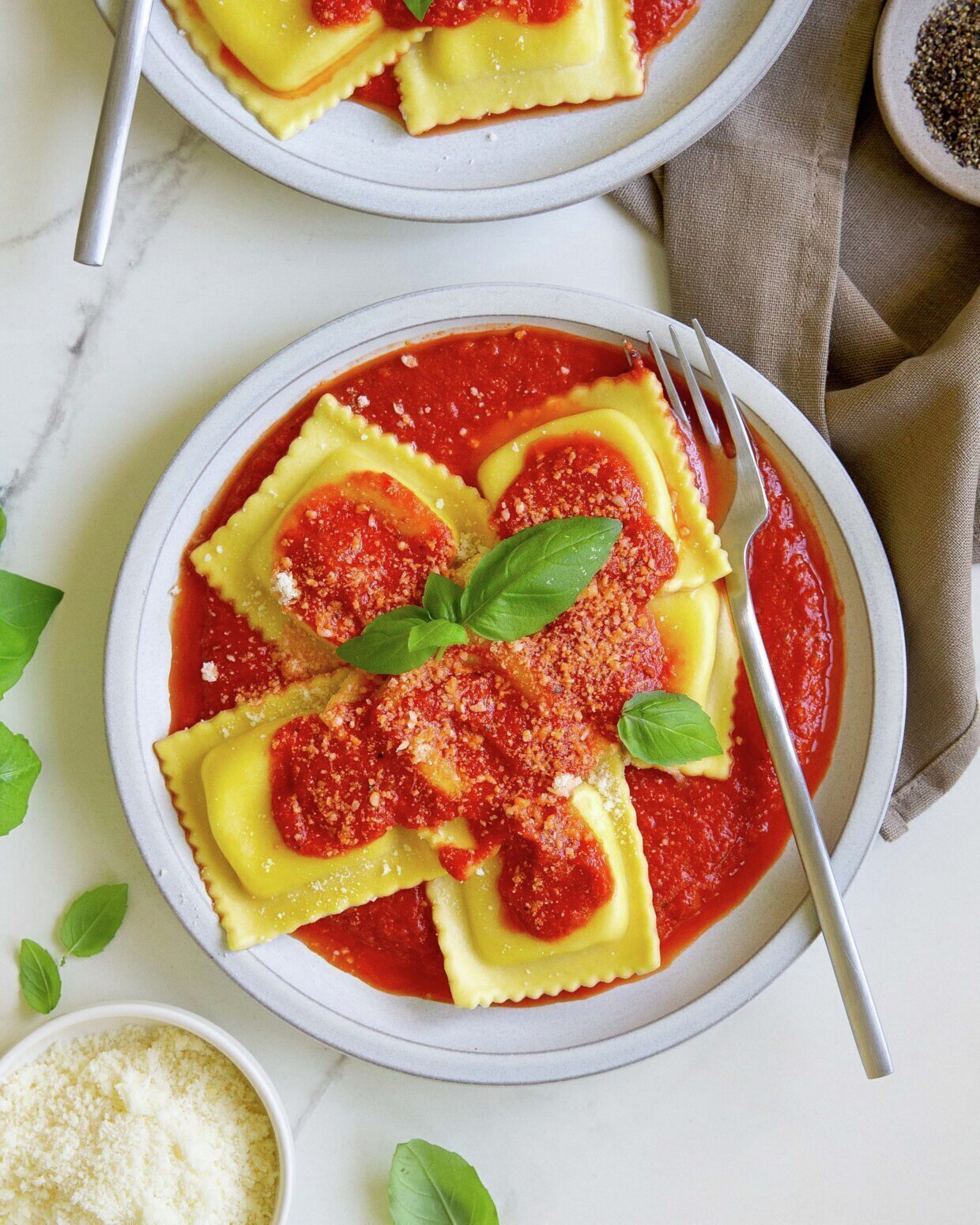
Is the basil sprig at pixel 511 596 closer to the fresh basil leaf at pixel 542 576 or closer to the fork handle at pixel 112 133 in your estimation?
the fresh basil leaf at pixel 542 576

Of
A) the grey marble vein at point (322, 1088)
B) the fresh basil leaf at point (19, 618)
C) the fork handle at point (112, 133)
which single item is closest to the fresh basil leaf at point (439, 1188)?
the grey marble vein at point (322, 1088)

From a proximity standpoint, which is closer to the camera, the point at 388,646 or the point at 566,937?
the point at 388,646

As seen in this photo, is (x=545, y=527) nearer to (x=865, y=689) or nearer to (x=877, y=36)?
(x=865, y=689)

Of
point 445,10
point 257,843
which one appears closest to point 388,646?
point 257,843

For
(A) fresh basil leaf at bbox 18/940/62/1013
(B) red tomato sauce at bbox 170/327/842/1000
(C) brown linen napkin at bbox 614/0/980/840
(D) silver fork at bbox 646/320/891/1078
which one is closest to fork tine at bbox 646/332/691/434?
(D) silver fork at bbox 646/320/891/1078

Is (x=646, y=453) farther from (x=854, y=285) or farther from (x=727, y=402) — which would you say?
(x=854, y=285)

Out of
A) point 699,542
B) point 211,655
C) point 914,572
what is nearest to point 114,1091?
point 211,655
